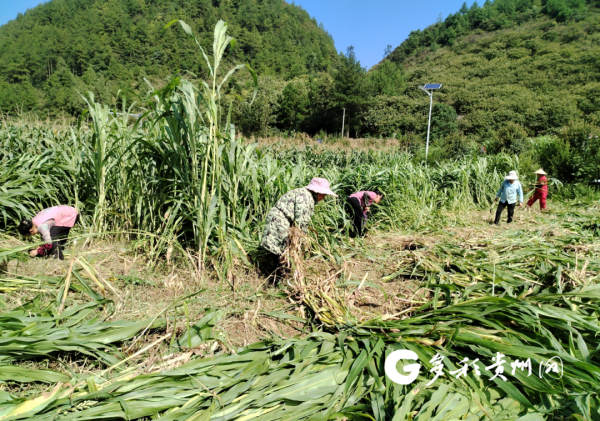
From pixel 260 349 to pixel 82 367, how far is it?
3.14 feet

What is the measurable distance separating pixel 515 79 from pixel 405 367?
56.0 meters

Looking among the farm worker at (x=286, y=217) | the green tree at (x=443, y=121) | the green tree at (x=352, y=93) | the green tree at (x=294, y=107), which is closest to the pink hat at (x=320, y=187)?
the farm worker at (x=286, y=217)

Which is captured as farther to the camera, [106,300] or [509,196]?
[509,196]

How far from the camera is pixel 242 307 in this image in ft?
8.00

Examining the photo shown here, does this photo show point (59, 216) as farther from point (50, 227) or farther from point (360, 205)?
point (360, 205)

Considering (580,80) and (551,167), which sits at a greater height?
(580,80)

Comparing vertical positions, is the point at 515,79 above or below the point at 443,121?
above

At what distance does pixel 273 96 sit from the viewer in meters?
44.8

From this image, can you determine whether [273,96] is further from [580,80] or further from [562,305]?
[562,305]

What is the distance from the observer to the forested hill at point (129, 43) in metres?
62.3

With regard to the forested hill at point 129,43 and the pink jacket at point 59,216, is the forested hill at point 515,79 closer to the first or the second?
the pink jacket at point 59,216

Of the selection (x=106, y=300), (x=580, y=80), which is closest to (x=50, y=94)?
(x=106, y=300)

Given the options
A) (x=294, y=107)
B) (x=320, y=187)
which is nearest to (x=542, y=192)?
(x=320, y=187)

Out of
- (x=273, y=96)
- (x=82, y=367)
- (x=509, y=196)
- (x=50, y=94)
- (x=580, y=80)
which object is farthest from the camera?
(x=273, y=96)
